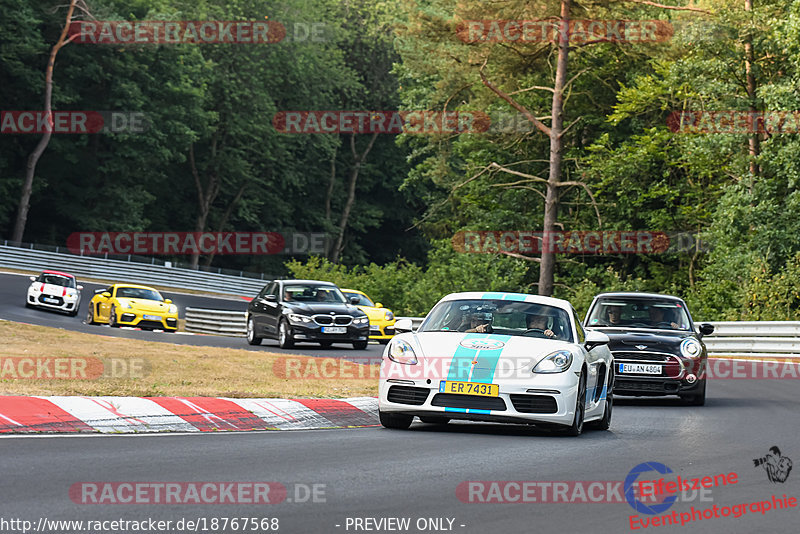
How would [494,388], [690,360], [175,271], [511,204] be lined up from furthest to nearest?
[175,271] < [511,204] < [690,360] < [494,388]

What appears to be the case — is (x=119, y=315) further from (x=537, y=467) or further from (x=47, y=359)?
(x=537, y=467)

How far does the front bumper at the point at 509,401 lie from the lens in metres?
12.5

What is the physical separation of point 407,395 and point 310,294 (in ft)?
57.8

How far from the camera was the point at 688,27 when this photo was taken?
4044 cm

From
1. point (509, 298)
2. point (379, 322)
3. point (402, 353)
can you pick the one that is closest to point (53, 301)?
point (379, 322)

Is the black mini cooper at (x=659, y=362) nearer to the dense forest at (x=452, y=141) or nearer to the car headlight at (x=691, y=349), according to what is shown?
the car headlight at (x=691, y=349)

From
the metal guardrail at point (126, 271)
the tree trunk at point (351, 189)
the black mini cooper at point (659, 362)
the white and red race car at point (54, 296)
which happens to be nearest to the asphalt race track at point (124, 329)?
the white and red race car at point (54, 296)

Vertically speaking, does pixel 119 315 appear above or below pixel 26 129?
below

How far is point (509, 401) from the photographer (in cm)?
1252

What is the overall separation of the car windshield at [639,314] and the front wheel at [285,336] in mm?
11140

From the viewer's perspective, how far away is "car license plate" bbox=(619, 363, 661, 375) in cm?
1797

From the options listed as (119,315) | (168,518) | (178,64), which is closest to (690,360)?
(168,518)

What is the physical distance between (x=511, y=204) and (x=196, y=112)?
26.3m

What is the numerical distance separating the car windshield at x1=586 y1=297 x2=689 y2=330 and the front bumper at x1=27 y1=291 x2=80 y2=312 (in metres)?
26.6
